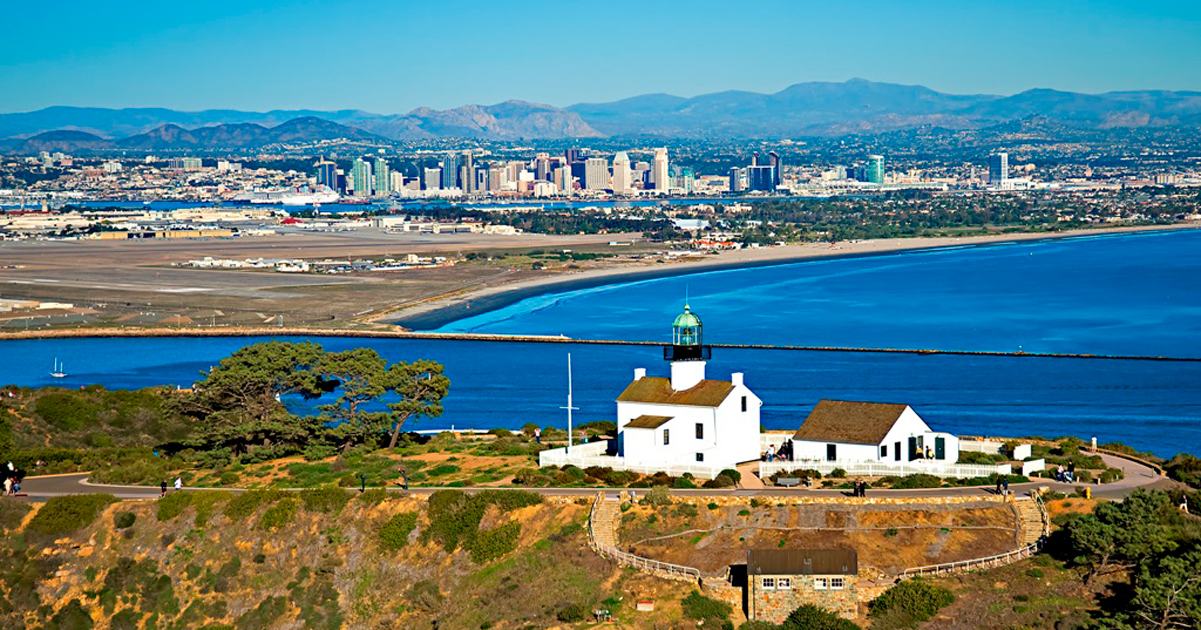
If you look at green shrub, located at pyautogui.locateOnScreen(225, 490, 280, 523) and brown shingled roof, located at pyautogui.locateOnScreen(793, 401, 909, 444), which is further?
brown shingled roof, located at pyautogui.locateOnScreen(793, 401, 909, 444)

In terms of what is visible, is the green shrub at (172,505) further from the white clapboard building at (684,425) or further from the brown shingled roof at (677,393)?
the brown shingled roof at (677,393)

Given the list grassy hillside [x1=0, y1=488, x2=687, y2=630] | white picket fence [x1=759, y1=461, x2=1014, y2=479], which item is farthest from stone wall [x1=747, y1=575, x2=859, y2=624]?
white picket fence [x1=759, y1=461, x2=1014, y2=479]

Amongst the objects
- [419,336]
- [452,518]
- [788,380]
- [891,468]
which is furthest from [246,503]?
[419,336]

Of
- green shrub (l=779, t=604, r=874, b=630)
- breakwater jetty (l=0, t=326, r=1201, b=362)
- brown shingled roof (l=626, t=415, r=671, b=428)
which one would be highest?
brown shingled roof (l=626, t=415, r=671, b=428)

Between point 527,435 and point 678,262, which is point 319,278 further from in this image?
point 527,435

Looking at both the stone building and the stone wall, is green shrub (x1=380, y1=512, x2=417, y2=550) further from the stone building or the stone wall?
the stone wall

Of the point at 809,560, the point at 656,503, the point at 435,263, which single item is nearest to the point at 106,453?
the point at 656,503

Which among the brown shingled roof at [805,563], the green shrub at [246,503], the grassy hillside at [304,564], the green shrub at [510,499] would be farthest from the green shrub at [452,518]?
the brown shingled roof at [805,563]
